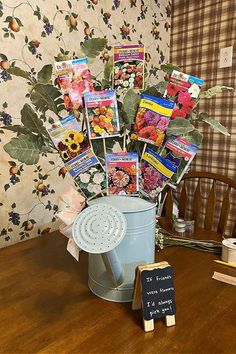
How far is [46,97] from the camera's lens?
0.70 meters

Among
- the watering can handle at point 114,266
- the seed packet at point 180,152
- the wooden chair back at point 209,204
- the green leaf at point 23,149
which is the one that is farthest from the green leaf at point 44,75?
the wooden chair back at point 209,204

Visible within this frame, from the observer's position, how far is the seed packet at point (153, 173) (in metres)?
0.74

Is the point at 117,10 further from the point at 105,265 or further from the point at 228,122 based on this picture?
the point at 105,265

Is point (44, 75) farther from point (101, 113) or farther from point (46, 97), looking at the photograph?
point (101, 113)

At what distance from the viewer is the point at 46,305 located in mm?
710

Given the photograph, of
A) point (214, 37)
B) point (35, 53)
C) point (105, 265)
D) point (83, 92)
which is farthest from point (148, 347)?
point (214, 37)

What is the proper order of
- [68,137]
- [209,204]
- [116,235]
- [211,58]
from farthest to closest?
[211,58] → [209,204] → [68,137] → [116,235]

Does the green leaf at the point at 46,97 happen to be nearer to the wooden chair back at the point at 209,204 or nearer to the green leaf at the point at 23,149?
the green leaf at the point at 23,149

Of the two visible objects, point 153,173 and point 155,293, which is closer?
point 155,293

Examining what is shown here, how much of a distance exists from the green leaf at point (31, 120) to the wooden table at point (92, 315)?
448mm

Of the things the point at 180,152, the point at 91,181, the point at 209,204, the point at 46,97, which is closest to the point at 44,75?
the point at 46,97

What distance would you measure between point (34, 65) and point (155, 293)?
1056mm

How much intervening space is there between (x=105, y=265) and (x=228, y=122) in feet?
4.40

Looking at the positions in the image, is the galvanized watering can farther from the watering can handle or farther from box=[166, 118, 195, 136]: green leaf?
box=[166, 118, 195, 136]: green leaf
